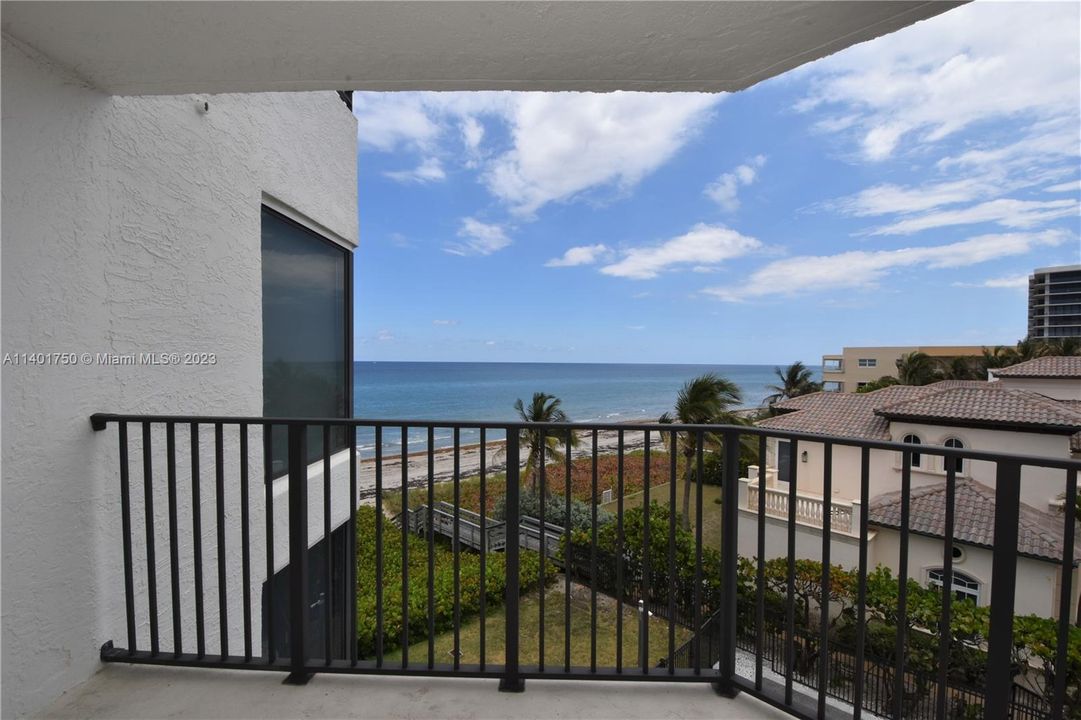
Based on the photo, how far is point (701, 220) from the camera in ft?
150

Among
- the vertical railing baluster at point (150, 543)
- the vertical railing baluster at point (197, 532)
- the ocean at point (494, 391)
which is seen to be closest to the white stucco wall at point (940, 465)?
the vertical railing baluster at point (197, 532)

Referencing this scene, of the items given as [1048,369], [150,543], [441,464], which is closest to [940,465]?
[1048,369]

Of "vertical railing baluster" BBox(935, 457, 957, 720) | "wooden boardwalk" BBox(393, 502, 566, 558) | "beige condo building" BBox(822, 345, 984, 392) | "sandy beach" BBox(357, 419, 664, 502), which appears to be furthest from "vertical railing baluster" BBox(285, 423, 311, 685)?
"beige condo building" BBox(822, 345, 984, 392)

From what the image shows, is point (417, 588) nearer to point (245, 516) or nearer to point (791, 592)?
point (245, 516)

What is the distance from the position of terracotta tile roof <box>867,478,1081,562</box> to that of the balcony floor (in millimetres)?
5628

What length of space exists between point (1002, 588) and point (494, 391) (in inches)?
1728

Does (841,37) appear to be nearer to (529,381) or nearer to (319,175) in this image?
(319,175)

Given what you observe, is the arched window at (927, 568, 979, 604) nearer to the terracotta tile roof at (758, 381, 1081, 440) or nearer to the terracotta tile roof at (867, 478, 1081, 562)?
the terracotta tile roof at (867, 478, 1081, 562)

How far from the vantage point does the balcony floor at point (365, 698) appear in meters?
1.44

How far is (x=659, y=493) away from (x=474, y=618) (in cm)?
1495

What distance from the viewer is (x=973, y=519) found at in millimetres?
6535

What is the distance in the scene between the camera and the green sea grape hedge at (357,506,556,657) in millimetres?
6332

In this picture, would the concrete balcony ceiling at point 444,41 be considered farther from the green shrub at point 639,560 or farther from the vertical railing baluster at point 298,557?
the green shrub at point 639,560

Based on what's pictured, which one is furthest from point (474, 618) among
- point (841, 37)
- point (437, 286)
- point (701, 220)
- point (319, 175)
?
point (701, 220)
